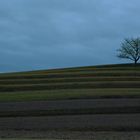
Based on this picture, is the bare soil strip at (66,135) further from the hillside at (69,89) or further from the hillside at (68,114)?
the hillside at (69,89)

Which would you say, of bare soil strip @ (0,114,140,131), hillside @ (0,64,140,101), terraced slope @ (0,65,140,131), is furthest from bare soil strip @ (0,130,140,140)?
hillside @ (0,64,140,101)

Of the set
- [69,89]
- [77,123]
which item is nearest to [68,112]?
[77,123]

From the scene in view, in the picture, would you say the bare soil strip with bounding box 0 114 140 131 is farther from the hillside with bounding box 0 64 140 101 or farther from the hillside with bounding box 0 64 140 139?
the hillside with bounding box 0 64 140 101

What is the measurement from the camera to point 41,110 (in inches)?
1281

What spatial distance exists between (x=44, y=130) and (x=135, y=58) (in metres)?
76.5

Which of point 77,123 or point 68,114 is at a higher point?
point 68,114

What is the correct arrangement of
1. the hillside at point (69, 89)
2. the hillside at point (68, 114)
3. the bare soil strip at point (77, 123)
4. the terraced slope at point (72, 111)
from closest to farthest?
1. the hillside at point (68, 114)
2. the bare soil strip at point (77, 123)
3. the terraced slope at point (72, 111)
4. the hillside at point (69, 89)

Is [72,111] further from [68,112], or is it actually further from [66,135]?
[66,135]

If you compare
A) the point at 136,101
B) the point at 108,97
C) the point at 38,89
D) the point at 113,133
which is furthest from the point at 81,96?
the point at 113,133

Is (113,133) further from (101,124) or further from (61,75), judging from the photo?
(61,75)

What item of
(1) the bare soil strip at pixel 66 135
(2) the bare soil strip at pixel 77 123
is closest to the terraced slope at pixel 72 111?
(2) the bare soil strip at pixel 77 123

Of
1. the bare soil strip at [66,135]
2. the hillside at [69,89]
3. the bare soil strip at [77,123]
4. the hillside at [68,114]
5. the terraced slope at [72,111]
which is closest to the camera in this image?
the bare soil strip at [66,135]

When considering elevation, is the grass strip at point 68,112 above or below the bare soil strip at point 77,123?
above

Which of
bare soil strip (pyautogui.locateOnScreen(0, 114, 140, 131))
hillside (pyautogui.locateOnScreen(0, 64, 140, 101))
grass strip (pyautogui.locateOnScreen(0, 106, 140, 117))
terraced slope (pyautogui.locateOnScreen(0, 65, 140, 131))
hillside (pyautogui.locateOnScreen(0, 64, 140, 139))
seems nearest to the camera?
hillside (pyautogui.locateOnScreen(0, 64, 140, 139))
